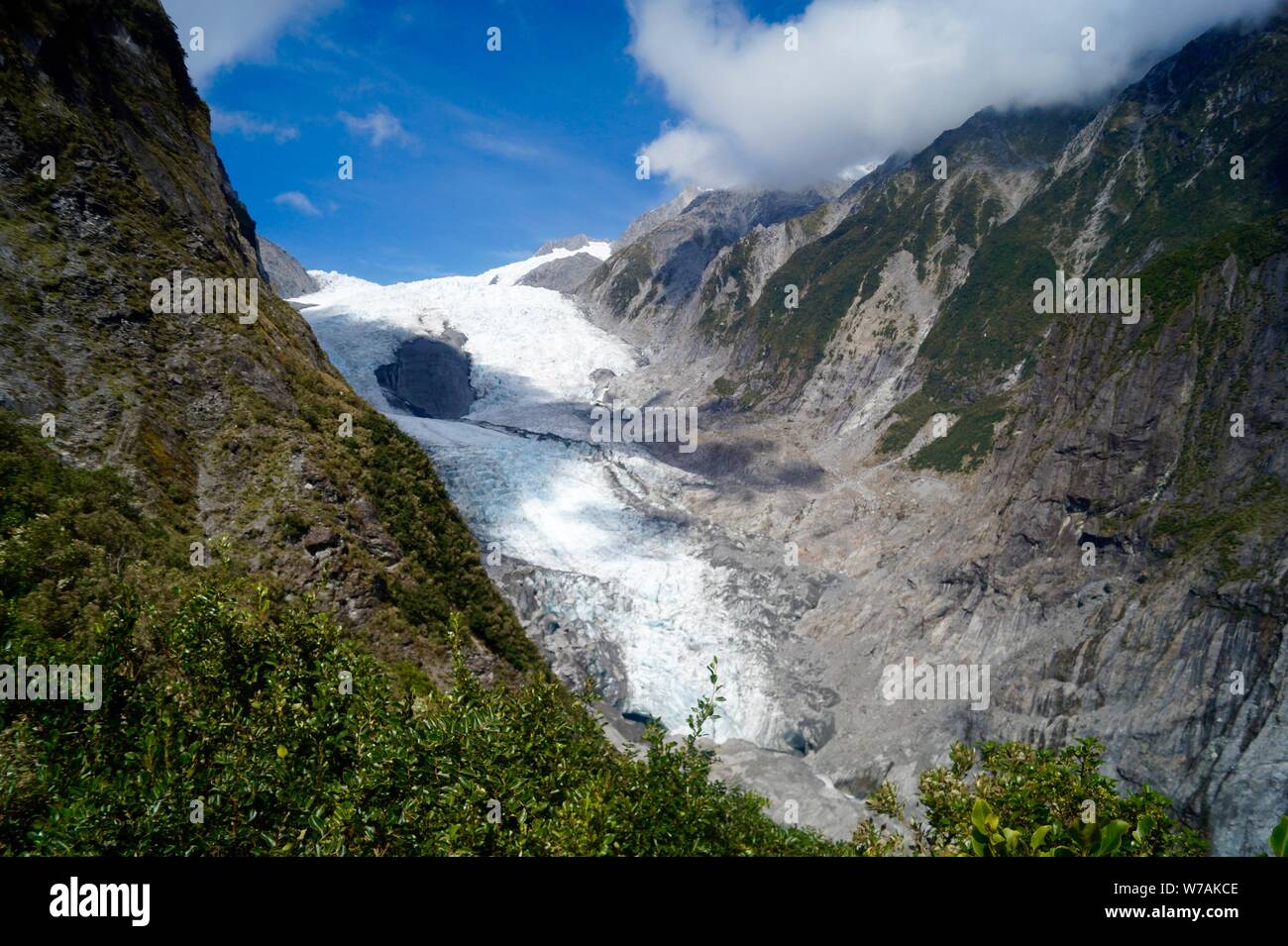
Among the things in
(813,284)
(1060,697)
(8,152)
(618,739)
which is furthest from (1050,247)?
(8,152)

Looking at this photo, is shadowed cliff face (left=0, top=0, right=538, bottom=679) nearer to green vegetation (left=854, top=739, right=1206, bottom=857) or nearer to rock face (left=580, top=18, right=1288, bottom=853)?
green vegetation (left=854, top=739, right=1206, bottom=857)

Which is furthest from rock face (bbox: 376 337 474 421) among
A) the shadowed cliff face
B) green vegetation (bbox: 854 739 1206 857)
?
green vegetation (bbox: 854 739 1206 857)

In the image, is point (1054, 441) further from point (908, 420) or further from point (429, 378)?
point (429, 378)

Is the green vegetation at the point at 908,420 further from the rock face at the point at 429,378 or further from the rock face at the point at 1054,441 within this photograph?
the rock face at the point at 429,378

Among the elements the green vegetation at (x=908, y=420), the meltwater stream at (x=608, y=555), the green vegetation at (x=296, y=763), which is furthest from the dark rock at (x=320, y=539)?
the green vegetation at (x=908, y=420)

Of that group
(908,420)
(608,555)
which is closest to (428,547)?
(608,555)
